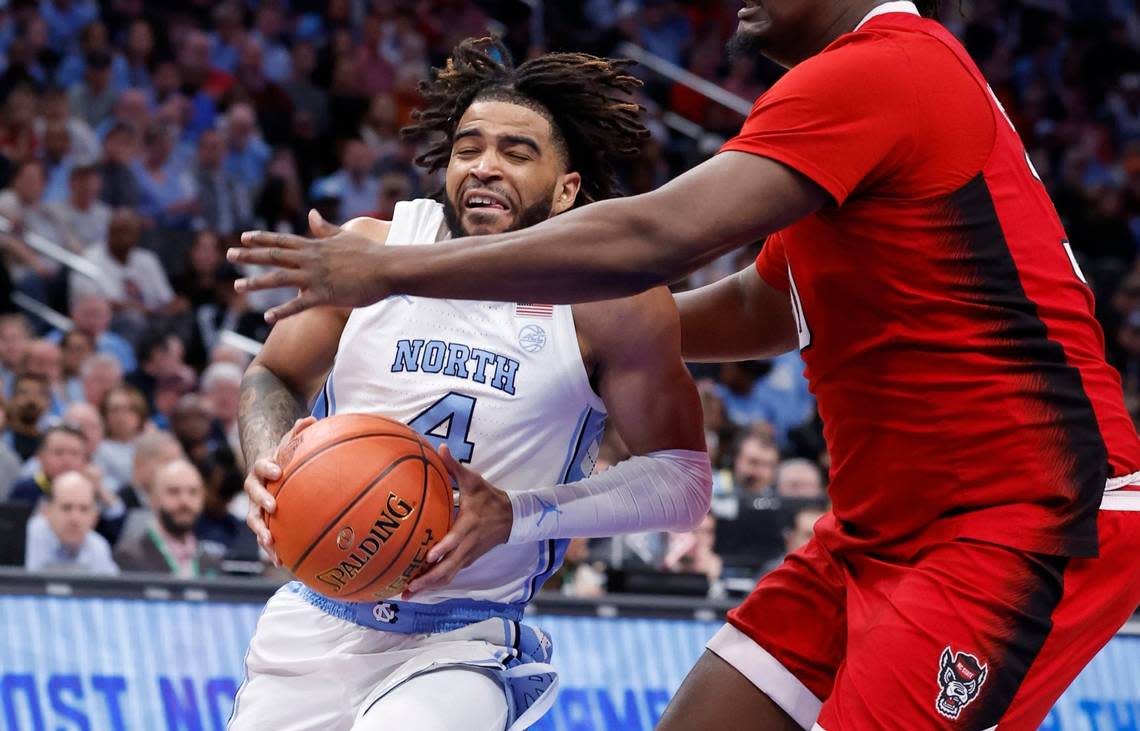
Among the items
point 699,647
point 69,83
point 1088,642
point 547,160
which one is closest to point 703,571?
point 699,647

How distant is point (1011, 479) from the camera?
2850 millimetres

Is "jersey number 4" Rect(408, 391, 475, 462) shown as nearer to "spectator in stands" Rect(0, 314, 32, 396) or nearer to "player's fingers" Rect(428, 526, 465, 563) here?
"player's fingers" Rect(428, 526, 465, 563)

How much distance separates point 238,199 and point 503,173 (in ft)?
25.7

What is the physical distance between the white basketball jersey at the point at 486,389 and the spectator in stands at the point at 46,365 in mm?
5201

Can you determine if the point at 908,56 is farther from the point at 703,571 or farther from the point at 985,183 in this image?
the point at 703,571

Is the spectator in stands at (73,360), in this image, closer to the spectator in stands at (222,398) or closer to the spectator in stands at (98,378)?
the spectator in stands at (98,378)

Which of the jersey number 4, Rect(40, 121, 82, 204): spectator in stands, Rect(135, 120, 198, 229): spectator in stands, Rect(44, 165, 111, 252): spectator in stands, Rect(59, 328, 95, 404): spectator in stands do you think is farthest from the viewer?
Rect(135, 120, 198, 229): spectator in stands

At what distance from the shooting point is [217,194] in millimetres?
11094

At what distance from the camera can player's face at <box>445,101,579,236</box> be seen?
3689 millimetres

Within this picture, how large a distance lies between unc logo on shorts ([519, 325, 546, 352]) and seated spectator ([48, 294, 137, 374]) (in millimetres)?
6031

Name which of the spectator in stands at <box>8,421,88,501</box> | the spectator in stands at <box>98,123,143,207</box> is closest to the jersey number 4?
the spectator in stands at <box>8,421,88,501</box>

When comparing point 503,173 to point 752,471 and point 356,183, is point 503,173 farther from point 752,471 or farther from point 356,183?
point 356,183

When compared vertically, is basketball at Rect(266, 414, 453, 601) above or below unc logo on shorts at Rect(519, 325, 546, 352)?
below

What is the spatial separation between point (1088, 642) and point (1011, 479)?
38cm
